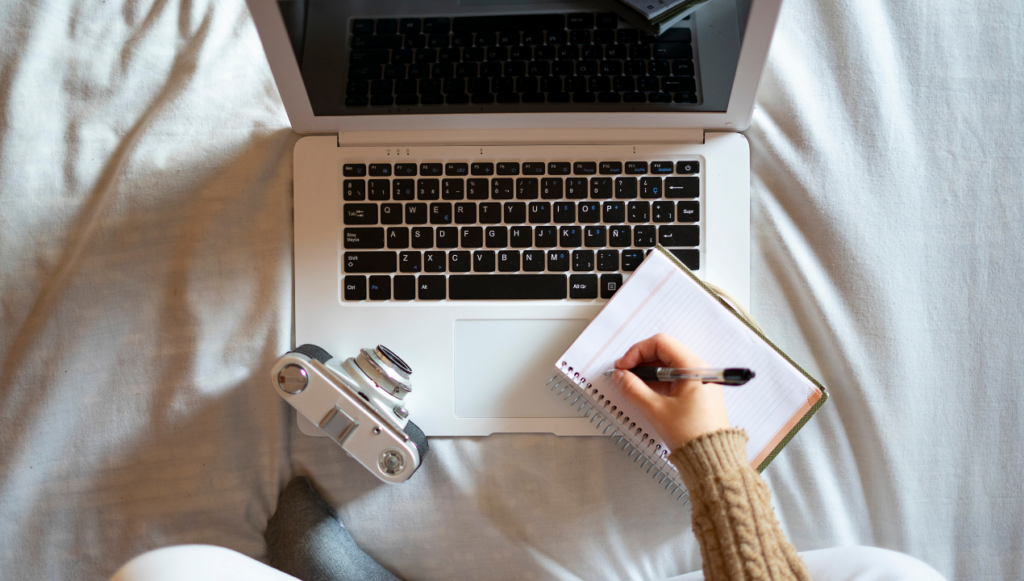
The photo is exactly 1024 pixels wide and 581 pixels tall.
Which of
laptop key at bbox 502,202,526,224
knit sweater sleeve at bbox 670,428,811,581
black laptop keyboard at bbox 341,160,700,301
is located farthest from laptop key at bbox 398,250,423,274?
knit sweater sleeve at bbox 670,428,811,581

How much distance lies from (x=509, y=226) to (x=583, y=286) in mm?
101

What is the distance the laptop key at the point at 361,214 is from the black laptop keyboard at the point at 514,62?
10 centimetres

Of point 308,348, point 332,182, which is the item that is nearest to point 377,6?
point 332,182

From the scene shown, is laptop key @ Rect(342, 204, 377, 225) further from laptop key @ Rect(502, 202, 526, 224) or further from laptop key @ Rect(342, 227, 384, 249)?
laptop key @ Rect(502, 202, 526, 224)

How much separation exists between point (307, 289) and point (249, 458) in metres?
0.20

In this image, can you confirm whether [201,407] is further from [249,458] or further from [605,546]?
[605,546]

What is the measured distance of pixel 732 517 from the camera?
0.55 metres

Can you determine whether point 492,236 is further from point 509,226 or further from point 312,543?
point 312,543

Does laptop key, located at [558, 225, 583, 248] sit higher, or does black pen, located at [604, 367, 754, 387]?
laptop key, located at [558, 225, 583, 248]

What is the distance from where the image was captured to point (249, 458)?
69 cm

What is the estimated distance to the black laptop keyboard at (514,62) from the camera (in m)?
0.53

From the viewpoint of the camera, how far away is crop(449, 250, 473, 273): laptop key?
656 millimetres

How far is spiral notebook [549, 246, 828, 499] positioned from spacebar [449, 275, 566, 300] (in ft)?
0.18

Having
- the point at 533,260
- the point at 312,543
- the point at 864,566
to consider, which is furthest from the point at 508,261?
the point at 864,566
